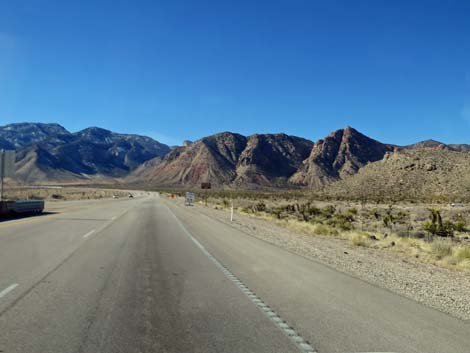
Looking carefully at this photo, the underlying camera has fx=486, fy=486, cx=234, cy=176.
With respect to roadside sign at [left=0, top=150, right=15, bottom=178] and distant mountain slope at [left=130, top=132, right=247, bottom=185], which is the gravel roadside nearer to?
roadside sign at [left=0, top=150, right=15, bottom=178]

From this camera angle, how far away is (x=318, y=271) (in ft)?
36.6

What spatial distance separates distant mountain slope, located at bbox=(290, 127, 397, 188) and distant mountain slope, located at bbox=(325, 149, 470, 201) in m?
72.5

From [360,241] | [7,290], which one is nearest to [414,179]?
[360,241]

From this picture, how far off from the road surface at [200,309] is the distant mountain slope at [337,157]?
157 metres

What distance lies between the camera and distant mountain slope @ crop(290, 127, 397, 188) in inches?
6796

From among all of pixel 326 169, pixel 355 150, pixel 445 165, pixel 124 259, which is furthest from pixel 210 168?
pixel 124 259

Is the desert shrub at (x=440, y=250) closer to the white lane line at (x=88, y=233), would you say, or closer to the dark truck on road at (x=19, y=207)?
the white lane line at (x=88, y=233)

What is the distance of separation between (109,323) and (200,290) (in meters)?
2.50

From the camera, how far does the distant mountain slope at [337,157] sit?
6796 inches

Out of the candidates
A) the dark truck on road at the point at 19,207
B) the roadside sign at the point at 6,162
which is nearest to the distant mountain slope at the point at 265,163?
the roadside sign at the point at 6,162

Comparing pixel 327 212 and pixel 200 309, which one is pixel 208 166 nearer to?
pixel 327 212

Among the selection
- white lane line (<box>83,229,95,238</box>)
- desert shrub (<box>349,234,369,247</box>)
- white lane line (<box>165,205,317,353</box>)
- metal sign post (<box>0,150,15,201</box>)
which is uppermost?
metal sign post (<box>0,150,15,201</box>)

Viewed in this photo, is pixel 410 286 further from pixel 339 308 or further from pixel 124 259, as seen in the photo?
pixel 124 259

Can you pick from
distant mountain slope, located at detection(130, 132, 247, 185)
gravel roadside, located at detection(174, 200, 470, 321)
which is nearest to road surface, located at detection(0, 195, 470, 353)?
gravel roadside, located at detection(174, 200, 470, 321)
